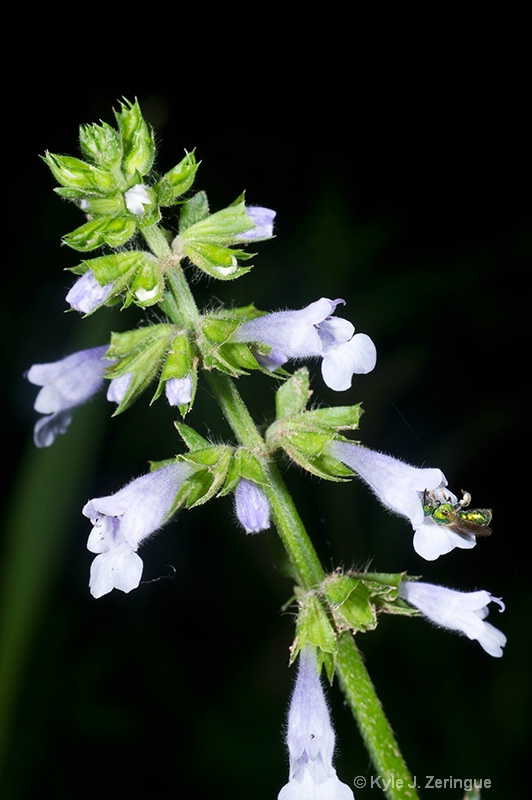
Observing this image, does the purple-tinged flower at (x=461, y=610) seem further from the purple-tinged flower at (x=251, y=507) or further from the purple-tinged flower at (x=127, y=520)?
the purple-tinged flower at (x=127, y=520)

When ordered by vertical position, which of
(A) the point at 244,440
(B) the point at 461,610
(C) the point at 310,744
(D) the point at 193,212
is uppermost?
(D) the point at 193,212

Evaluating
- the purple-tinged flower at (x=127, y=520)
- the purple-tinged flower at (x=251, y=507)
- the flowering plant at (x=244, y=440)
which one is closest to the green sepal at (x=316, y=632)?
the flowering plant at (x=244, y=440)

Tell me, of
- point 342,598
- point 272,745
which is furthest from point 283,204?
point 342,598

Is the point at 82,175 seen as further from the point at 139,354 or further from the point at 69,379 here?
→ the point at 69,379

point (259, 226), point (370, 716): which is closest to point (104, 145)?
point (259, 226)

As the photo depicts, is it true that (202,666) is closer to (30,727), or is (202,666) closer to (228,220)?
(30,727)

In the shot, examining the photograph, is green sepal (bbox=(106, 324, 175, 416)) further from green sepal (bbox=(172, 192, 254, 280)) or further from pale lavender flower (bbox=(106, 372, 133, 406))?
green sepal (bbox=(172, 192, 254, 280))
